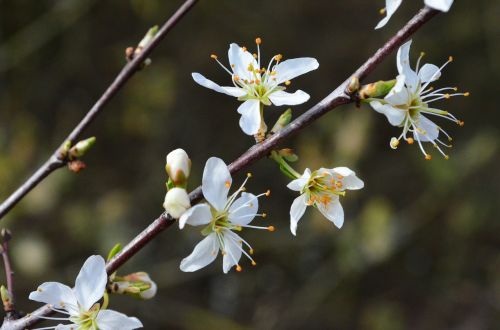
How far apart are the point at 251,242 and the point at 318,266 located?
0.33m

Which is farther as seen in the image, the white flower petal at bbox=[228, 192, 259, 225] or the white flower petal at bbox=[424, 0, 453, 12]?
the white flower petal at bbox=[228, 192, 259, 225]

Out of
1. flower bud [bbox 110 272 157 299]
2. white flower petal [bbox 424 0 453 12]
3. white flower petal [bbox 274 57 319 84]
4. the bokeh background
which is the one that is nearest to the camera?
white flower petal [bbox 424 0 453 12]

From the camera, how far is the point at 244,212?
36.5 inches

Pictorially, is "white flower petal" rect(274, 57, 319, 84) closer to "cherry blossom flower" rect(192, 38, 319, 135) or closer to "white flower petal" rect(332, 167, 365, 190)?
"cherry blossom flower" rect(192, 38, 319, 135)

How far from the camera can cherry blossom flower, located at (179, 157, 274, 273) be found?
0.82m

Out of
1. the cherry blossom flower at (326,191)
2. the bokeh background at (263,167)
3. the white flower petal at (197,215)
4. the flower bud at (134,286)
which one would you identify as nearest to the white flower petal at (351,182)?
the cherry blossom flower at (326,191)

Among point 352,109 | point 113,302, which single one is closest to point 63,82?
point 113,302

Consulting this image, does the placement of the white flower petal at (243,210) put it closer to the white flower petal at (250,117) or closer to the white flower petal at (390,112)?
the white flower petal at (250,117)

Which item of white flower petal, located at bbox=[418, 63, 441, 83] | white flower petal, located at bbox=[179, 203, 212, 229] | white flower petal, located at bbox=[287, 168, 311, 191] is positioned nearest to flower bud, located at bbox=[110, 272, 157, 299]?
white flower petal, located at bbox=[179, 203, 212, 229]

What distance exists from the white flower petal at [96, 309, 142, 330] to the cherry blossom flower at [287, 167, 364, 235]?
26 cm

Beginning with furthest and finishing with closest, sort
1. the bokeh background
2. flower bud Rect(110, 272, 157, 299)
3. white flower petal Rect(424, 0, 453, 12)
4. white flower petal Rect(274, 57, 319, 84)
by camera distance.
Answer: the bokeh background
white flower petal Rect(274, 57, 319, 84)
flower bud Rect(110, 272, 157, 299)
white flower petal Rect(424, 0, 453, 12)

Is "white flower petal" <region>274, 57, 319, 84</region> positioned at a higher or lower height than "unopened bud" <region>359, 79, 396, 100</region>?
higher

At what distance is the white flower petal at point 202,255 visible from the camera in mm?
874

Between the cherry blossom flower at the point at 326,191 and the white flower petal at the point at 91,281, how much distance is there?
0.27 metres
